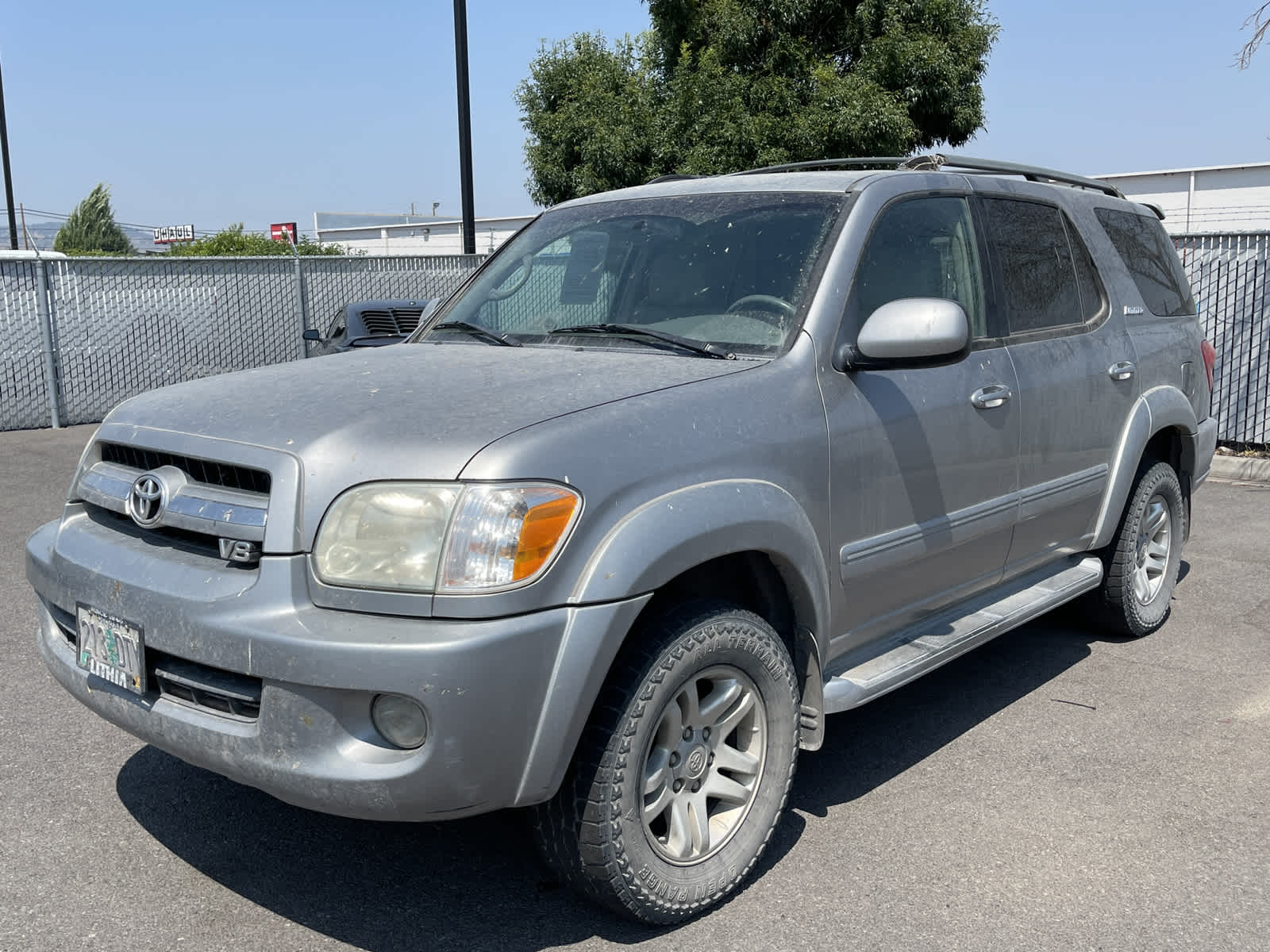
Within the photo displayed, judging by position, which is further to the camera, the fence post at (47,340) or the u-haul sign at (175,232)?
the u-haul sign at (175,232)

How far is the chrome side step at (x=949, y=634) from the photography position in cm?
348

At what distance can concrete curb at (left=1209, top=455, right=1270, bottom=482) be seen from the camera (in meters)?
9.38

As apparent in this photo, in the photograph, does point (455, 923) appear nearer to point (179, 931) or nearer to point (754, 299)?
point (179, 931)

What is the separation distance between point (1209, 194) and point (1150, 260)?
71.4 ft

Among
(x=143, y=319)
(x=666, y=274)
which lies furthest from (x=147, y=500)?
(x=143, y=319)

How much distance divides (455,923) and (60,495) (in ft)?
22.7

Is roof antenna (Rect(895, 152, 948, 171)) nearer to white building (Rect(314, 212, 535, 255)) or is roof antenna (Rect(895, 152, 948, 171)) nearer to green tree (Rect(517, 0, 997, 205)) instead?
green tree (Rect(517, 0, 997, 205))

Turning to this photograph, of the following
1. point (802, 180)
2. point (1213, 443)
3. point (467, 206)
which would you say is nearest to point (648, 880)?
point (802, 180)

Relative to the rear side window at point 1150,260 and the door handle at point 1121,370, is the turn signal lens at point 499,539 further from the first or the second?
the rear side window at point 1150,260

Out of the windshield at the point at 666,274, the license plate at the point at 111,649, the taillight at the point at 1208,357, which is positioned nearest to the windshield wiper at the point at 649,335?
the windshield at the point at 666,274

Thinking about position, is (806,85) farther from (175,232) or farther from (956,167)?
(175,232)

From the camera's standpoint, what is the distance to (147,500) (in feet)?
9.67

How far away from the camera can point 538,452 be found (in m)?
2.68

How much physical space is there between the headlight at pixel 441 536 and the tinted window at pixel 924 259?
4.80 feet
